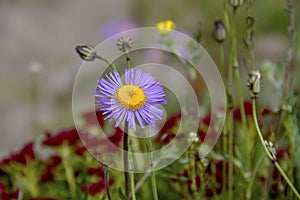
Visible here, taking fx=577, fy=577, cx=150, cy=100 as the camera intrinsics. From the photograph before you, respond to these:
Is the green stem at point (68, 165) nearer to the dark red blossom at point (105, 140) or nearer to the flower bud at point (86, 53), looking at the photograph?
the dark red blossom at point (105, 140)

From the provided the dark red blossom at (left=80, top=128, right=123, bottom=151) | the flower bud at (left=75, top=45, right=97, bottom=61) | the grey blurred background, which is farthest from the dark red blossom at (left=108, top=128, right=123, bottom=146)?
the grey blurred background

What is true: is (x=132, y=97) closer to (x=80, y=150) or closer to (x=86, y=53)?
(x=86, y=53)

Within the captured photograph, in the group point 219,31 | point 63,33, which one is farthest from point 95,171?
point 63,33

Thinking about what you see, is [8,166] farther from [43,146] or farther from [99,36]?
[99,36]

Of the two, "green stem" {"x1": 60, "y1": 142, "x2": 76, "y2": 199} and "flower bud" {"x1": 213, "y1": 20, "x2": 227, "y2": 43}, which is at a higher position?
"flower bud" {"x1": 213, "y1": 20, "x2": 227, "y2": 43}

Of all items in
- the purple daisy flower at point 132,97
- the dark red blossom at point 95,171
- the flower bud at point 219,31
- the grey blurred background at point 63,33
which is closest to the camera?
the purple daisy flower at point 132,97

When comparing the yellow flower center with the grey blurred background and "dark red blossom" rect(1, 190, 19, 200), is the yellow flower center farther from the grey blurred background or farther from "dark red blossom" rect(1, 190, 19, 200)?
the grey blurred background

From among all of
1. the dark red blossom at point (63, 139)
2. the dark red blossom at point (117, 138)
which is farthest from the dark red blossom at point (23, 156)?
the dark red blossom at point (117, 138)

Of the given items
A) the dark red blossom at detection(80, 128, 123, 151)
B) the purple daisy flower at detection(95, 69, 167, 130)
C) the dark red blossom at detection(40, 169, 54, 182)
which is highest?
the purple daisy flower at detection(95, 69, 167, 130)
